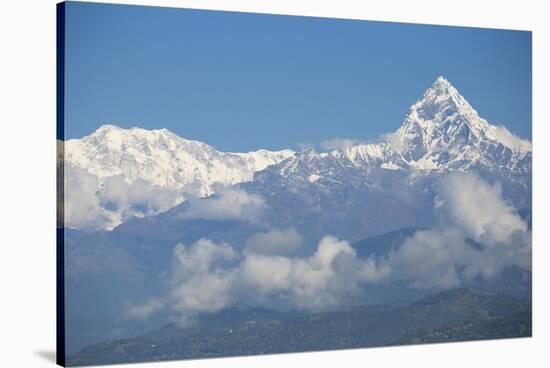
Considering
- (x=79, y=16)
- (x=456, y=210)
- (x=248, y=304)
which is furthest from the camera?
(x=456, y=210)

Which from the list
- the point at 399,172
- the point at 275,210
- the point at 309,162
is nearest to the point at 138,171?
the point at 275,210

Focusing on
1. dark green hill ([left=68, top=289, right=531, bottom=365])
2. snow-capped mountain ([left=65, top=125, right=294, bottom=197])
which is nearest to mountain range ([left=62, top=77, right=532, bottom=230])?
snow-capped mountain ([left=65, top=125, right=294, bottom=197])

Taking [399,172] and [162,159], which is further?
[399,172]

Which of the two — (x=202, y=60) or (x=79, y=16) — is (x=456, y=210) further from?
(x=79, y=16)

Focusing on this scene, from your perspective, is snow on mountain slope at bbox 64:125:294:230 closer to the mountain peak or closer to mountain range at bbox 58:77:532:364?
mountain range at bbox 58:77:532:364

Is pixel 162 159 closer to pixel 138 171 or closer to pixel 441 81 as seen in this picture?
pixel 138 171

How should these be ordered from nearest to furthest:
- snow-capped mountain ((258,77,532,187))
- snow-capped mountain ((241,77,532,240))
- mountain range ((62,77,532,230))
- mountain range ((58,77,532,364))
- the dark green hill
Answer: mountain range ((58,77,532,364)) → mountain range ((62,77,532,230)) → the dark green hill → snow-capped mountain ((241,77,532,240)) → snow-capped mountain ((258,77,532,187))

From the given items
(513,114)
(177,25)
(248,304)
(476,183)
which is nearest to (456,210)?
(476,183)

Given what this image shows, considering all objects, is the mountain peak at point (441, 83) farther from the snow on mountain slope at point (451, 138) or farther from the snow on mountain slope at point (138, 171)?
the snow on mountain slope at point (138, 171)
